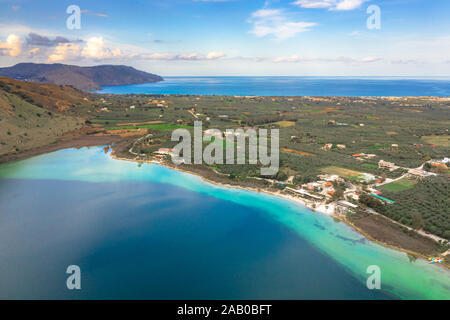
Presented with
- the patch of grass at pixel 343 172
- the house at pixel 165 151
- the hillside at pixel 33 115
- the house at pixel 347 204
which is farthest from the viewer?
the hillside at pixel 33 115

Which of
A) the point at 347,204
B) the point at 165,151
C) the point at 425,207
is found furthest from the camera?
the point at 165,151

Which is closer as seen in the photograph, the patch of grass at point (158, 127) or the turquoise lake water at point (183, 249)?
the turquoise lake water at point (183, 249)

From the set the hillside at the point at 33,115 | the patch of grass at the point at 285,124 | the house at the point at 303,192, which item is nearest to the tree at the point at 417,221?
the house at the point at 303,192

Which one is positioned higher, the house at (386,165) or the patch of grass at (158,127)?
the patch of grass at (158,127)

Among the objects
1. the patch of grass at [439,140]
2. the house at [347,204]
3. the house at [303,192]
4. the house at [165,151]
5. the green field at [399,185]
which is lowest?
the house at [347,204]

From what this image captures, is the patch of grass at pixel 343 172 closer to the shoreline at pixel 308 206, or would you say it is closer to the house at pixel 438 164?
the shoreline at pixel 308 206

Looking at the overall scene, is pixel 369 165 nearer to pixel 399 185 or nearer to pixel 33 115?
pixel 399 185

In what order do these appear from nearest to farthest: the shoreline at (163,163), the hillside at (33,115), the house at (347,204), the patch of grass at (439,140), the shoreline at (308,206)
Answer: the shoreline at (308,206)
the shoreline at (163,163)
the house at (347,204)
the patch of grass at (439,140)
the hillside at (33,115)

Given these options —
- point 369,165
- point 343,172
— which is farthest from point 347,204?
point 369,165

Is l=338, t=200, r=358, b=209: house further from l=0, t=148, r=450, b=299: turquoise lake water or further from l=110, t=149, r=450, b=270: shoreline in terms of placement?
l=0, t=148, r=450, b=299: turquoise lake water
